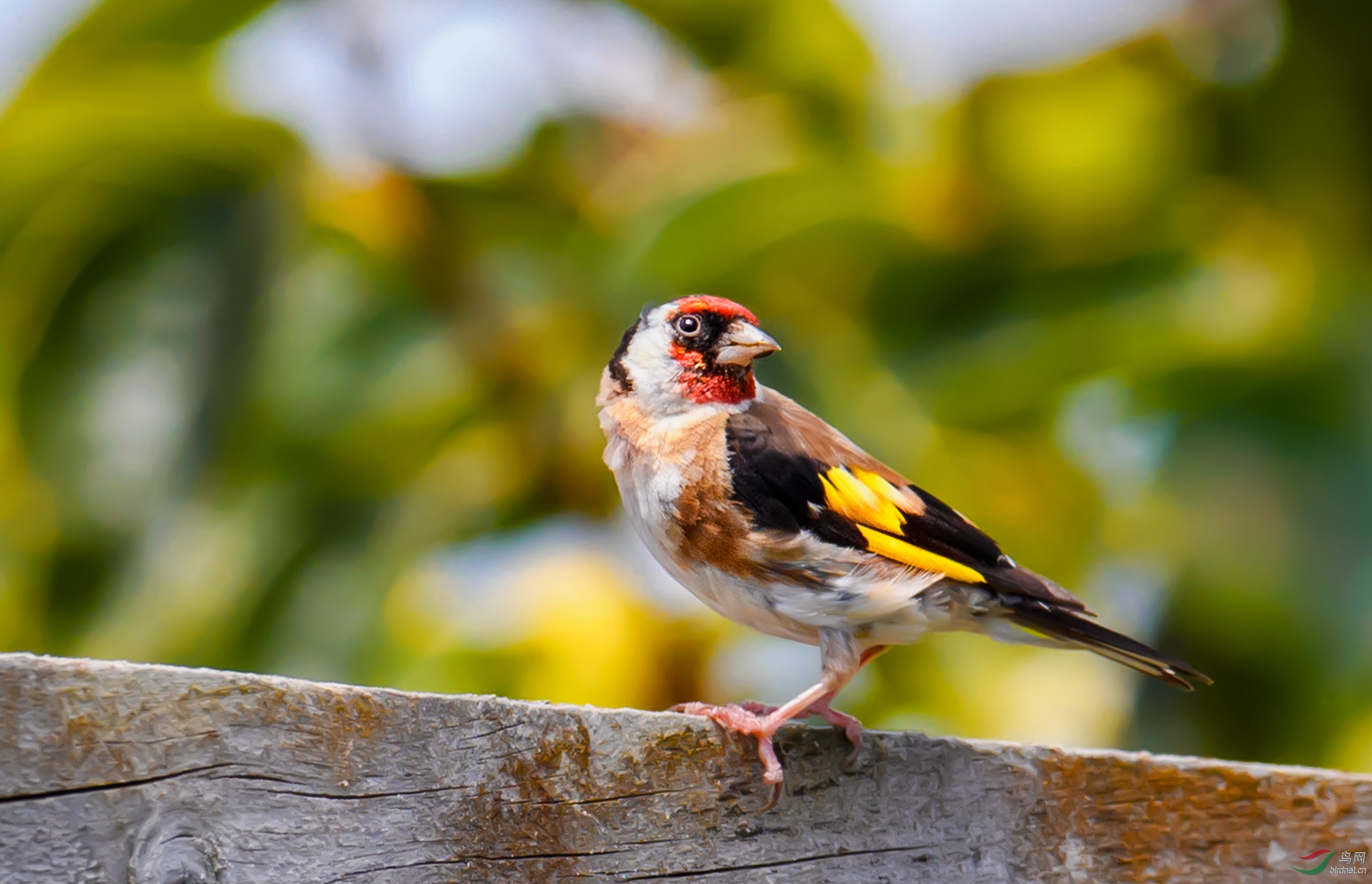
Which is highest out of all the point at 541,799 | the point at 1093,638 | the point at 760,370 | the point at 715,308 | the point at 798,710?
the point at 760,370

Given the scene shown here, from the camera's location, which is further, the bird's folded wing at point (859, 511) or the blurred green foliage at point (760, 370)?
the blurred green foliage at point (760, 370)

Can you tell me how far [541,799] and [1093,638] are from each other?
1075 mm

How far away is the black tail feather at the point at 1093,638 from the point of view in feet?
6.51

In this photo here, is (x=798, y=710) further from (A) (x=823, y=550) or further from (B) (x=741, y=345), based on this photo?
(B) (x=741, y=345)

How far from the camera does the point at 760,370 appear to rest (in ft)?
12.7

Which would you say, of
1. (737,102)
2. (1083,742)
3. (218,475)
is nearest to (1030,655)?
(1083,742)

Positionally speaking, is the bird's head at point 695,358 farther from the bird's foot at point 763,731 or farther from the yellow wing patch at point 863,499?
the bird's foot at point 763,731

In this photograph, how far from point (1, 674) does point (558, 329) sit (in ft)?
9.93

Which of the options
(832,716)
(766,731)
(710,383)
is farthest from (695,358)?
(766,731)

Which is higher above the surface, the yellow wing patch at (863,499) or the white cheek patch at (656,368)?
the white cheek patch at (656,368)

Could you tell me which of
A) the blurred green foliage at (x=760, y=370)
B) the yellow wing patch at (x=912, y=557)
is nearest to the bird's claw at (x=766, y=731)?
the yellow wing patch at (x=912, y=557)

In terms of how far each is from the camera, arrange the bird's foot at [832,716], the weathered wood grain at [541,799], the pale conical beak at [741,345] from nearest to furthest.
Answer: the weathered wood grain at [541,799]
the bird's foot at [832,716]
the pale conical beak at [741,345]

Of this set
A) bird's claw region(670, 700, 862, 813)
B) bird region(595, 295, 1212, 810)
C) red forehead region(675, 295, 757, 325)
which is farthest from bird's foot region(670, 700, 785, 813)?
red forehead region(675, 295, 757, 325)

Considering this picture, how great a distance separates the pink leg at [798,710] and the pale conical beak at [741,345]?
1.81 ft
